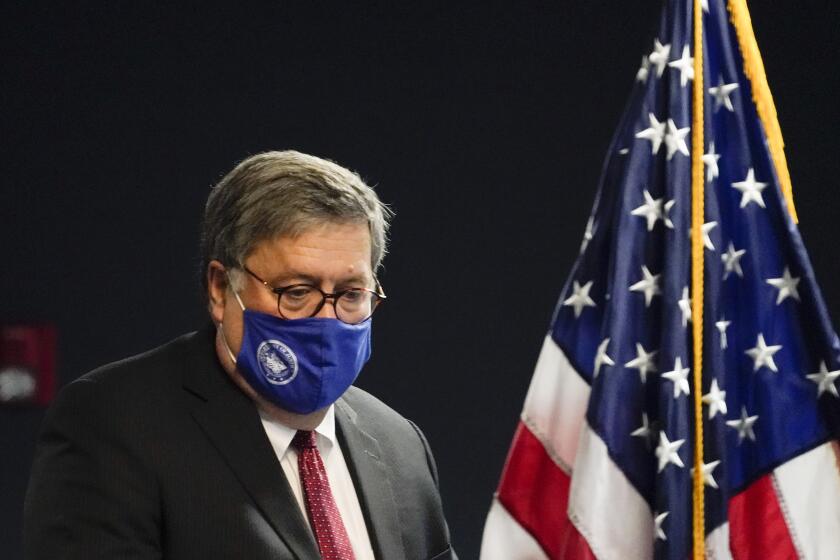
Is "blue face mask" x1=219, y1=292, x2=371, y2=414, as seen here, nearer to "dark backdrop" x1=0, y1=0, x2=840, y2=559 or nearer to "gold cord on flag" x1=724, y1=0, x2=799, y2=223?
"gold cord on flag" x1=724, y1=0, x2=799, y2=223

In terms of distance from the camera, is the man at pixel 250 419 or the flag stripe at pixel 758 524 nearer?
the flag stripe at pixel 758 524

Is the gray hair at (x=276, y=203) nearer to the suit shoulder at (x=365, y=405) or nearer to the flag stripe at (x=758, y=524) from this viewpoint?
the suit shoulder at (x=365, y=405)

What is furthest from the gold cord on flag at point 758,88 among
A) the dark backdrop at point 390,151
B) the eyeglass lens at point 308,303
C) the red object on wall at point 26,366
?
the red object on wall at point 26,366

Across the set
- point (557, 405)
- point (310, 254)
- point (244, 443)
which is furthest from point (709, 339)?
point (244, 443)

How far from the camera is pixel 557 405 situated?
179 cm

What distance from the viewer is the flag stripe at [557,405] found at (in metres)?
1.78

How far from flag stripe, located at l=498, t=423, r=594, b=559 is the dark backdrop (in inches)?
67.9

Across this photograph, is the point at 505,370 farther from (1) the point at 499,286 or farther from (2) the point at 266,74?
(2) the point at 266,74

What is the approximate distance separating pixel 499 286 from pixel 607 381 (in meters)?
1.85

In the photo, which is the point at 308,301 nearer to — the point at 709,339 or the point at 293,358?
the point at 293,358

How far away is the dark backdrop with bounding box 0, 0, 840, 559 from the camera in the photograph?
10.9ft

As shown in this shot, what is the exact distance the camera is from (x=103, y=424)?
1.90 m

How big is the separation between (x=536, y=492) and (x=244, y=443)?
46 centimetres

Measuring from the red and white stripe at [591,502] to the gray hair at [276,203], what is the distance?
1.37 ft
